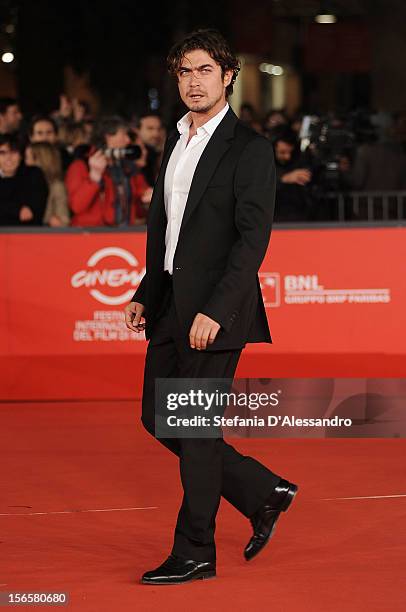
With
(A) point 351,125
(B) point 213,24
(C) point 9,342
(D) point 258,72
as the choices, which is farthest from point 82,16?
(D) point 258,72

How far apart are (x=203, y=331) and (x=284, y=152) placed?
7.16 meters

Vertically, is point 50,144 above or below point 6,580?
above

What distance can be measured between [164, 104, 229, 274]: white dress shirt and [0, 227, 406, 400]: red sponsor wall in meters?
4.92

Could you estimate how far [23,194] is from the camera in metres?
11.8

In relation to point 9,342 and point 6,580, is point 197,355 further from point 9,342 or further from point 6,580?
point 9,342

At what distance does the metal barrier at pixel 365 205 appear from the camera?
41.0 ft

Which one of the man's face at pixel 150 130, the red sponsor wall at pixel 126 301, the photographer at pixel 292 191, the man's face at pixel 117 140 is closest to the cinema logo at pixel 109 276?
the red sponsor wall at pixel 126 301

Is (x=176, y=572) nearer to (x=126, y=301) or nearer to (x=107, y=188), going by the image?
(x=126, y=301)

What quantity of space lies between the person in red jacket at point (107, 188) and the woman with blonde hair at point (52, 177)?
0.13 meters

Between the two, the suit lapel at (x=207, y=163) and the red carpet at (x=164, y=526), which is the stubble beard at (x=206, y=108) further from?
the red carpet at (x=164, y=526)

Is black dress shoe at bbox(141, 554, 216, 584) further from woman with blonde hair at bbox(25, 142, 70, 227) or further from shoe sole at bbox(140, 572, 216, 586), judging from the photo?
woman with blonde hair at bbox(25, 142, 70, 227)

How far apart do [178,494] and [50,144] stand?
18.0 feet

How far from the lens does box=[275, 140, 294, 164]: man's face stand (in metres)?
12.6

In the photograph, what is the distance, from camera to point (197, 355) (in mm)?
5871
